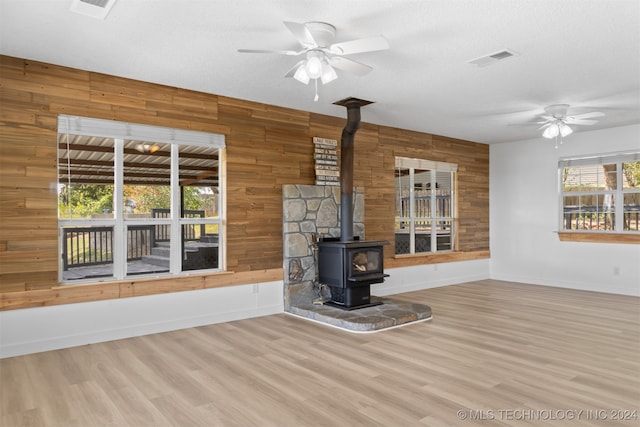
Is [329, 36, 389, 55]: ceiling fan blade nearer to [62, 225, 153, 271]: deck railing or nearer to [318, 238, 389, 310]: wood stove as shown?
[318, 238, 389, 310]: wood stove

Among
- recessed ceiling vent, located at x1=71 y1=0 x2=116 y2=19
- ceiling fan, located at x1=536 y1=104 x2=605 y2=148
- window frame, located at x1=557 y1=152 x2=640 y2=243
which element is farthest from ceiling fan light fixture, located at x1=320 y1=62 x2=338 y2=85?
window frame, located at x1=557 y1=152 x2=640 y2=243

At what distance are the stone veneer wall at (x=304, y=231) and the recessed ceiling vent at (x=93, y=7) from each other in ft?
9.91

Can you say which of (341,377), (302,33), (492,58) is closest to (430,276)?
(492,58)

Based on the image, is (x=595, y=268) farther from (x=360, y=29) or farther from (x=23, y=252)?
(x=23, y=252)

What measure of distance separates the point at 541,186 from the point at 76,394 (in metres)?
7.81

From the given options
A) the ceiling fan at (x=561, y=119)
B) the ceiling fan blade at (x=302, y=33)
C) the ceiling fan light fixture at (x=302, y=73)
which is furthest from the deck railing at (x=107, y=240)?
the ceiling fan at (x=561, y=119)

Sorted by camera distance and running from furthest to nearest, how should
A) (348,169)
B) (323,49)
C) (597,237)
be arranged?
1. (597,237)
2. (348,169)
3. (323,49)

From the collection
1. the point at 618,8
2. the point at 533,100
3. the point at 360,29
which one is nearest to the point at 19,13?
the point at 360,29

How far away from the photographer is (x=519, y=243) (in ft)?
27.6

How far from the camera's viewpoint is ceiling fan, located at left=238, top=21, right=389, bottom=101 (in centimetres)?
318

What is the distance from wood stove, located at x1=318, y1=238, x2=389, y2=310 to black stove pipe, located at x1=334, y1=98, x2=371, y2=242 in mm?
219

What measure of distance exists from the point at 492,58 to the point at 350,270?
9.01ft

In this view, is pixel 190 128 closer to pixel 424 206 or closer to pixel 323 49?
pixel 323 49

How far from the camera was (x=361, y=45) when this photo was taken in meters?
3.26
